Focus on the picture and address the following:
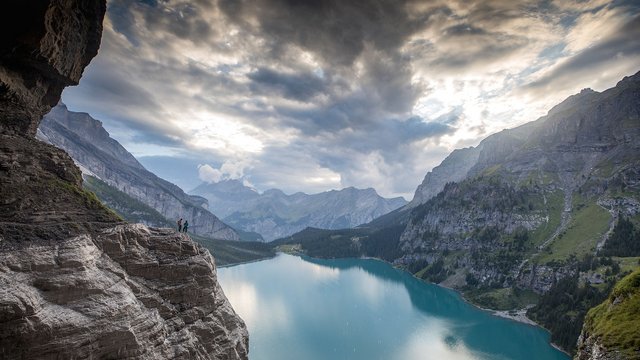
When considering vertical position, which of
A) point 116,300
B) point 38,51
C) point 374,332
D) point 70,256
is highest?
point 38,51

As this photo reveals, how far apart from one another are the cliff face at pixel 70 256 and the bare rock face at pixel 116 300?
7 cm

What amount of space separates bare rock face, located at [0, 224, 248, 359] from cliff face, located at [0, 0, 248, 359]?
71mm

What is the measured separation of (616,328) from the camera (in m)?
51.4

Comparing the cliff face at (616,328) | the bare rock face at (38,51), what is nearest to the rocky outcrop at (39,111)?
the bare rock face at (38,51)

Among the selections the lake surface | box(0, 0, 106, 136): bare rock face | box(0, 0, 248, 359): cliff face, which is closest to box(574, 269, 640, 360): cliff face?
box(0, 0, 248, 359): cliff face

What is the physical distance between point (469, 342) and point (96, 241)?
149581 millimetres

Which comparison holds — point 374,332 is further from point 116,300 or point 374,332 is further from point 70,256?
point 70,256

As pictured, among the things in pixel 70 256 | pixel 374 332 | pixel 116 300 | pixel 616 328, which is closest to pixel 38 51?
pixel 70 256

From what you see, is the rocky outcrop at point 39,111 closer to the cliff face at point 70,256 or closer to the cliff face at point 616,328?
the cliff face at point 70,256

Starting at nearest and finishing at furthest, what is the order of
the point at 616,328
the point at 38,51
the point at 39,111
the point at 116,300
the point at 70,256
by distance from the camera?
the point at 70,256, the point at 116,300, the point at 38,51, the point at 39,111, the point at 616,328

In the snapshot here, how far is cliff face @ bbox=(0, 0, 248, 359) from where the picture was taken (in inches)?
910

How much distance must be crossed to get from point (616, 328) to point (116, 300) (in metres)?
62.2

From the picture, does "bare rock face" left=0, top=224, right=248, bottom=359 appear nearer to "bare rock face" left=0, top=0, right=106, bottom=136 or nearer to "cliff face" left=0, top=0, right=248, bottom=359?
"cliff face" left=0, top=0, right=248, bottom=359

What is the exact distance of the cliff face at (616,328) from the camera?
47.0 meters
